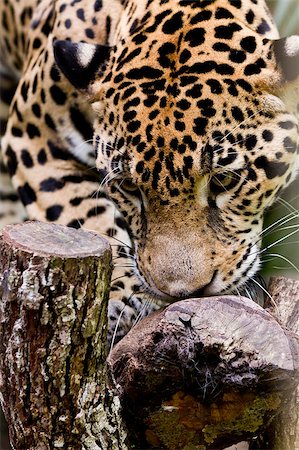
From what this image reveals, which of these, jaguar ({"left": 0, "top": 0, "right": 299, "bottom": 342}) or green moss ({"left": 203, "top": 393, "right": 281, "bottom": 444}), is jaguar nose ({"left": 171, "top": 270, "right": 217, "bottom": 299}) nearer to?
jaguar ({"left": 0, "top": 0, "right": 299, "bottom": 342})

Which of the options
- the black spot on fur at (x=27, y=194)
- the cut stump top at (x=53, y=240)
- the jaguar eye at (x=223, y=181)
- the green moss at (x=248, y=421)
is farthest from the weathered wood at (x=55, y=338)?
the black spot on fur at (x=27, y=194)

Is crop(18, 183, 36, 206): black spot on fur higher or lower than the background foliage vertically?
lower

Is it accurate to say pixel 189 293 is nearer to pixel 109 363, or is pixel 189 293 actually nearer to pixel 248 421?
pixel 109 363

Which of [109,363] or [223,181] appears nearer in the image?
[109,363]

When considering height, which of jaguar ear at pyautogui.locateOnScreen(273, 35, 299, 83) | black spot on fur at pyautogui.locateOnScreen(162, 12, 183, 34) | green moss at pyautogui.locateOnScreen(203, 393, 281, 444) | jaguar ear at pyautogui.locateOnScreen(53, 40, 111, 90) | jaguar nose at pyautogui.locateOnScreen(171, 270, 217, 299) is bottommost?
green moss at pyautogui.locateOnScreen(203, 393, 281, 444)

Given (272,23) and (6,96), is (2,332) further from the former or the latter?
(6,96)

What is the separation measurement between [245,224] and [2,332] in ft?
4.73

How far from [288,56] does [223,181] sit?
609 mm

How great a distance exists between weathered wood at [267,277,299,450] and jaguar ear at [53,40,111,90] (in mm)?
1332

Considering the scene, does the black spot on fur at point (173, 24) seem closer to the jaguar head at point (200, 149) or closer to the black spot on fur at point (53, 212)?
the jaguar head at point (200, 149)

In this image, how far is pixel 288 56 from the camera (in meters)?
4.12

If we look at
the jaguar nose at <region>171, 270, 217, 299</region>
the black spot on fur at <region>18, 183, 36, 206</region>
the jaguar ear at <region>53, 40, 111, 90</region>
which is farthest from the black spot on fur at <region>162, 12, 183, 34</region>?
the black spot on fur at <region>18, 183, 36, 206</region>

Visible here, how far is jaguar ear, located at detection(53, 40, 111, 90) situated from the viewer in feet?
14.9

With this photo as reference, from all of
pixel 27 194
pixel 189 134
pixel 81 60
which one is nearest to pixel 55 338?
pixel 189 134
